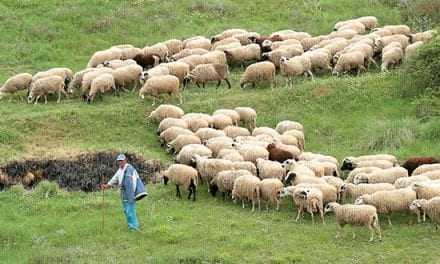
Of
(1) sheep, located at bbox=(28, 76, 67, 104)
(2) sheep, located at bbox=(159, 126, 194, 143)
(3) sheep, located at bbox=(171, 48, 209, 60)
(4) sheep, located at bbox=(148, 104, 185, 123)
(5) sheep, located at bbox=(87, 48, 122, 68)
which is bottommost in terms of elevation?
(2) sheep, located at bbox=(159, 126, 194, 143)

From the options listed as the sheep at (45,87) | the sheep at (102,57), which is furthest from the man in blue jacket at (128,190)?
the sheep at (102,57)

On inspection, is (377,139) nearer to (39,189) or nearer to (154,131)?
(154,131)

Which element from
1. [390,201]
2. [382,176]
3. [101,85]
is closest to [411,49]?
[382,176]

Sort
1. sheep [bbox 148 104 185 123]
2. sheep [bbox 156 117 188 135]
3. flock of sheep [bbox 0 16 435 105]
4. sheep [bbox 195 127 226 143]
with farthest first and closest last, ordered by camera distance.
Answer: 1. flock of sheep [bbox 0 16 435 105]
2. sheep [bbox 148 104 185 123]
3. sheep [bbox 156 117 188 135]
4. sheep [bbox 195 127 226 143]

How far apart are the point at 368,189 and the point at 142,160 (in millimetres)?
6759

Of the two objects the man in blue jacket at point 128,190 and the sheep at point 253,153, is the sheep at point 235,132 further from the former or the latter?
the man in blue jacket at point 128,190

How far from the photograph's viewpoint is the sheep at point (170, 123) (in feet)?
78.8

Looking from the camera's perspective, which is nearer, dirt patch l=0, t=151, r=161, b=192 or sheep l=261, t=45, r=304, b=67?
dirt patch l=0, t=151, r=161, b=192

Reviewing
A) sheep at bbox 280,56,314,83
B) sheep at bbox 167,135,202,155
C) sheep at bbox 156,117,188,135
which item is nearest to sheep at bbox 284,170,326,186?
sheep at bbox 167,135,202,155

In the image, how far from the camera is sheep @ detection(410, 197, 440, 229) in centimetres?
Result: 1709

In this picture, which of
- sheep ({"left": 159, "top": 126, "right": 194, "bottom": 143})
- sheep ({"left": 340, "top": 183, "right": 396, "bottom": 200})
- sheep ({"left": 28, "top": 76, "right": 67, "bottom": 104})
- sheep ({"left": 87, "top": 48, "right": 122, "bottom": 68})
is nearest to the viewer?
sheep ({"left": 340, "top": 183, "right": 396, "bottom": 200})

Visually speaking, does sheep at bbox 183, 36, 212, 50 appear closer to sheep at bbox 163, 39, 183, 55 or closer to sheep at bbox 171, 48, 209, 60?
sheep at bbox 163, 39, 183, 55

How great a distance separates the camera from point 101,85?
2636 centimetres

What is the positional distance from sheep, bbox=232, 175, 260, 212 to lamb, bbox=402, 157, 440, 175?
4183 millimetres
